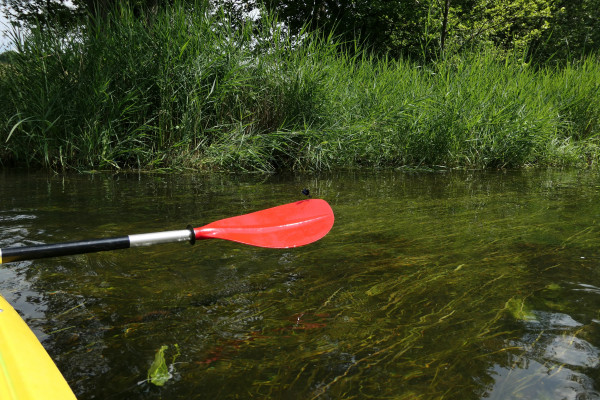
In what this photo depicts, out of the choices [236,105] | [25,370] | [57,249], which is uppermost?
[236,105]

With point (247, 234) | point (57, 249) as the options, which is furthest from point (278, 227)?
point (57, 249)

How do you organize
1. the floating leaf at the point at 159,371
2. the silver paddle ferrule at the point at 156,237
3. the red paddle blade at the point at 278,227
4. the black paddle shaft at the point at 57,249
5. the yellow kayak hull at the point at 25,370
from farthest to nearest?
the red paddle blade at the point at 278,227, the silver paddle ferrule at the point at 156,237, the black paddle shaft at the point at 57,249, the floating leaf at the point at 159,371, the yellow kayak hull at the point at 25,370

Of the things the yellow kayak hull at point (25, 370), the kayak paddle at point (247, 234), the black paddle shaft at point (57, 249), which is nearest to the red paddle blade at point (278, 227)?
the kayak paddle at point (247, 234)

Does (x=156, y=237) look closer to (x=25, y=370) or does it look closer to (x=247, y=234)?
(x=247, y=234)

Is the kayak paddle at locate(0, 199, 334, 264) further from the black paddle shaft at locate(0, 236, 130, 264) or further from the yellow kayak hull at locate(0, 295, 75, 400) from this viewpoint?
the yellow kayak hull at locate(0, 295, 75, 400)

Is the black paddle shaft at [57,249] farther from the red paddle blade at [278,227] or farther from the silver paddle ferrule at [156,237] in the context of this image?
the red paddle blade at [278,227]

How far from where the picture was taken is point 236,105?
4.74 meters

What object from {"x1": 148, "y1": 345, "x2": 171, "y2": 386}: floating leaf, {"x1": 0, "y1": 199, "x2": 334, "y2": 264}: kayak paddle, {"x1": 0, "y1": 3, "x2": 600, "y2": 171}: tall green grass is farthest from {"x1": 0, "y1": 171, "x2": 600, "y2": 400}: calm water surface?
{"x1": 0, "y1": 3, "x2": 600, "y2": 171}: tall green grass

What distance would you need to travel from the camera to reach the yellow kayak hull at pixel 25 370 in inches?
30.1

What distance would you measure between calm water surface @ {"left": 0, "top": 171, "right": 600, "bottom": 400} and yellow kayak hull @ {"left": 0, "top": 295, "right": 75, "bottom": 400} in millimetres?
190

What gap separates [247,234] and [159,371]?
2.51 ft

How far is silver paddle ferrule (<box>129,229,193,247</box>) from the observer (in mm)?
1445

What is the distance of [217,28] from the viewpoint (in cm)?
471

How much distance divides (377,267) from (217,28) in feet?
11.8
